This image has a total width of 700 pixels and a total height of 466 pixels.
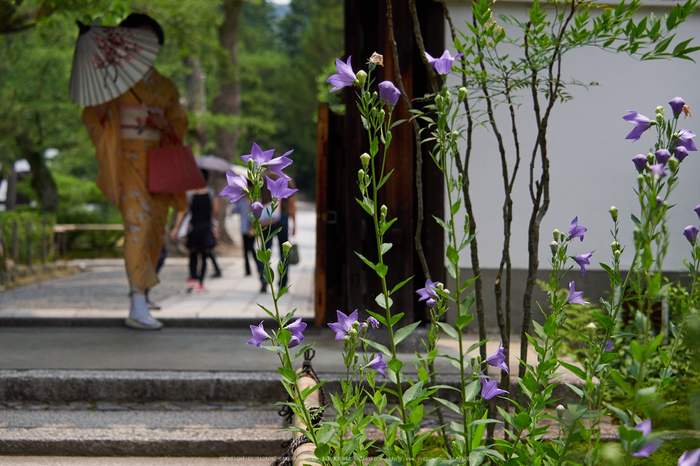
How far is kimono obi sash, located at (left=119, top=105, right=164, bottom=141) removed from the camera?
5555mm

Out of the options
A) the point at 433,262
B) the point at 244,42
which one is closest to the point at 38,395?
the point at 433,262

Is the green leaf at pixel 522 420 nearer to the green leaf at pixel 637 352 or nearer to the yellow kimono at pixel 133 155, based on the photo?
the green leaf at pixel 637 352

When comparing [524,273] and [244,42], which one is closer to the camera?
[524,273]

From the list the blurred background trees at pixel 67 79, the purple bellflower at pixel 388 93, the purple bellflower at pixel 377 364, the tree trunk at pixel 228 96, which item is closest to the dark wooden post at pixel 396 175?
the purple bellflower at pixel 377 364

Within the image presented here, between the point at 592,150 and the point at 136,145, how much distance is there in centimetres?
362

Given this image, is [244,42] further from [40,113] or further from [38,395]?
[38,395]

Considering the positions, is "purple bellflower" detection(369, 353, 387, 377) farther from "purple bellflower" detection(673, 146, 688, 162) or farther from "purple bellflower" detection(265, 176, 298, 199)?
"purple bellflower" detection(673, 146, 688, 162)

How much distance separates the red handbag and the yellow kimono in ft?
0.29

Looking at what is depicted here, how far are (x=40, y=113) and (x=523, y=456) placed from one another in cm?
1744

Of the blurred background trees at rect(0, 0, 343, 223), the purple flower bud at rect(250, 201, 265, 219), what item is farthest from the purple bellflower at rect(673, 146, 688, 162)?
the blurred background trees at rect(0, 0, 343, 223)

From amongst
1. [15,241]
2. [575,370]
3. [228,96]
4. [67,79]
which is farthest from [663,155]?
[228,96]

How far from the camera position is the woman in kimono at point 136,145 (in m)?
5.50

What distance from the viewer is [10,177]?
21172mm

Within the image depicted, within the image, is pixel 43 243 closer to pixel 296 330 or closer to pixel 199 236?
pixel 199 236
